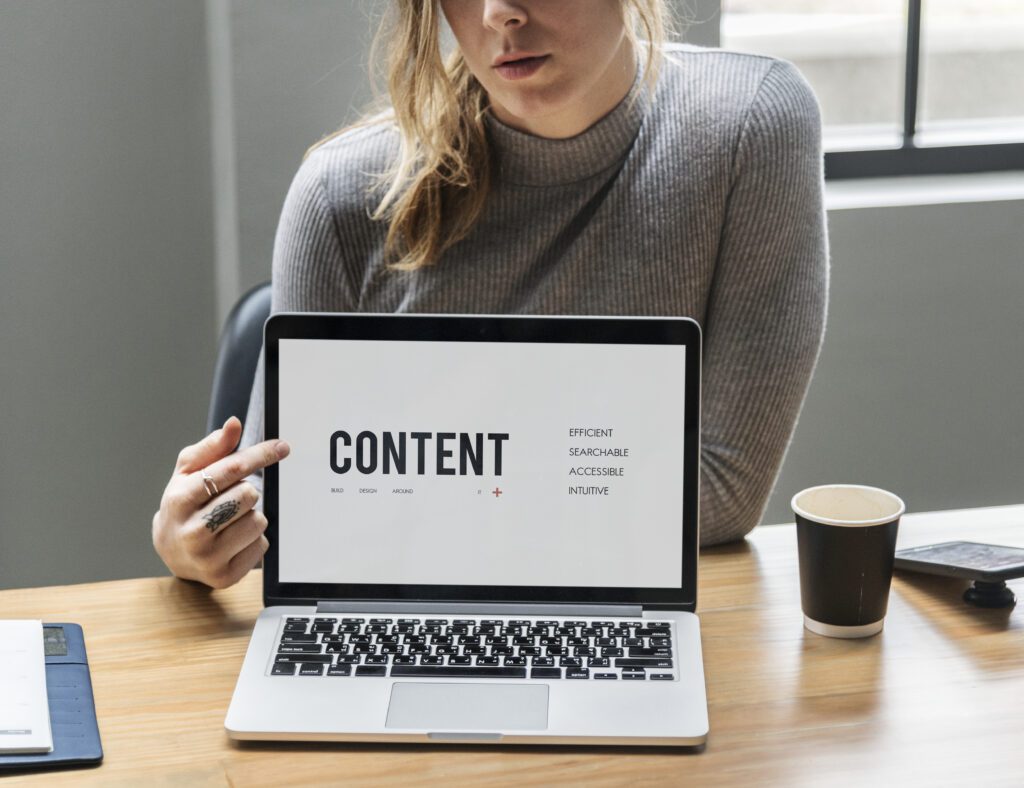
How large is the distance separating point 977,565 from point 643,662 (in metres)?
0.31

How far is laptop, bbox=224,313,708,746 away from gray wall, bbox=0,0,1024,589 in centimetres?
101

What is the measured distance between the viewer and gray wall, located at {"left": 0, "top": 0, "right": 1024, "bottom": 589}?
6.25 feet

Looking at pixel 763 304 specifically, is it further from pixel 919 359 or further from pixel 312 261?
pixel 919 359

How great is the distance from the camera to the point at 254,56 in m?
1.88

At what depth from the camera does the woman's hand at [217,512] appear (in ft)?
3.27

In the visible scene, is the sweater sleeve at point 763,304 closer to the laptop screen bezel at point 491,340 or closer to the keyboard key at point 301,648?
the laptop screen bezel at point 491,340

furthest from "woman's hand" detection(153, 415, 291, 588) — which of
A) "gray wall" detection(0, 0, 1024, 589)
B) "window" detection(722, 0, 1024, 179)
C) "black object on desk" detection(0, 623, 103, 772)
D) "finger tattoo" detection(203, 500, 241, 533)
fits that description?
"window" detection(722, 0, 1024, 179)

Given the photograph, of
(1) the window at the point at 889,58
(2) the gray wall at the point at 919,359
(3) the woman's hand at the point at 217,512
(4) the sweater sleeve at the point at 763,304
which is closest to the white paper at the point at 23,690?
(3) the woman's hand at the point at 217,512

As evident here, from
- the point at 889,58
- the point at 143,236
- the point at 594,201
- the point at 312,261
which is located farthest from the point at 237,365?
the point at 889,58

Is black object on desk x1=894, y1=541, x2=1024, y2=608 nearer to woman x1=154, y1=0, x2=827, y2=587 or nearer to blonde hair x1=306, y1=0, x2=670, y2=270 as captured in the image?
woman x1=154, y1=0, x2=827, y2=587

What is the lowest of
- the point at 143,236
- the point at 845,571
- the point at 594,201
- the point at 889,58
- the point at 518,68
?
the point at 845,571

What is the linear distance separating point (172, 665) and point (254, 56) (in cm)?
118

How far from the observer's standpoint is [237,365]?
5.00ft

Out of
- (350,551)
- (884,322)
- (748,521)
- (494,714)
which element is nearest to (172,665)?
(350,551)
